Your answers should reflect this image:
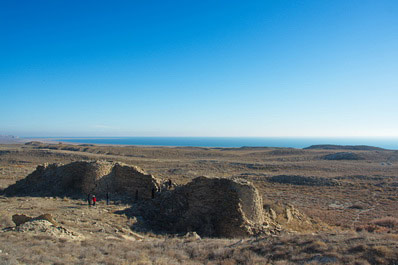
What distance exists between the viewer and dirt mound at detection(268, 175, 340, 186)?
28812 mm

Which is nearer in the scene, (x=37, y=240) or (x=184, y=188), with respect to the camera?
(x=37, y=240)

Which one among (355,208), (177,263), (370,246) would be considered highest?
(370,246)

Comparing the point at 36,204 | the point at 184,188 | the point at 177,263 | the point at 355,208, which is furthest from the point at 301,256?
the point at 355,208

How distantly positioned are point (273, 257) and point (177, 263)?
280cm

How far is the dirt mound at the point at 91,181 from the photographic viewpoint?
1669 cm

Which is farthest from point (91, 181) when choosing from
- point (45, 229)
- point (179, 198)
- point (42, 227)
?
point (45, 229)

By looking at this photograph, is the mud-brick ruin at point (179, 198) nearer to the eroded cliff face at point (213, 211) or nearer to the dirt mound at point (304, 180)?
the eroded cliff face at point (213, 211)

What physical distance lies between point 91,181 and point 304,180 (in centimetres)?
2413

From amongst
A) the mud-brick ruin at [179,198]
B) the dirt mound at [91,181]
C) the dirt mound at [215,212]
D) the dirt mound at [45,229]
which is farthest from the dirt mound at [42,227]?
the dirt mound at [91,181]

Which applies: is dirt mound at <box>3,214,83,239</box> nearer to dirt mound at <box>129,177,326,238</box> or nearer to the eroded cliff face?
dirt mound at <box>129,177,326,238</box>

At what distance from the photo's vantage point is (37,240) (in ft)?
25.4

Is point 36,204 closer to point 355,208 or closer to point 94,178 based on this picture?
point 94,178

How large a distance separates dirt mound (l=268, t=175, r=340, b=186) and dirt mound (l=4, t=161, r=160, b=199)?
63.1 ft

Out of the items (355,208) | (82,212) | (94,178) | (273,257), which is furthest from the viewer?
(355,208)
